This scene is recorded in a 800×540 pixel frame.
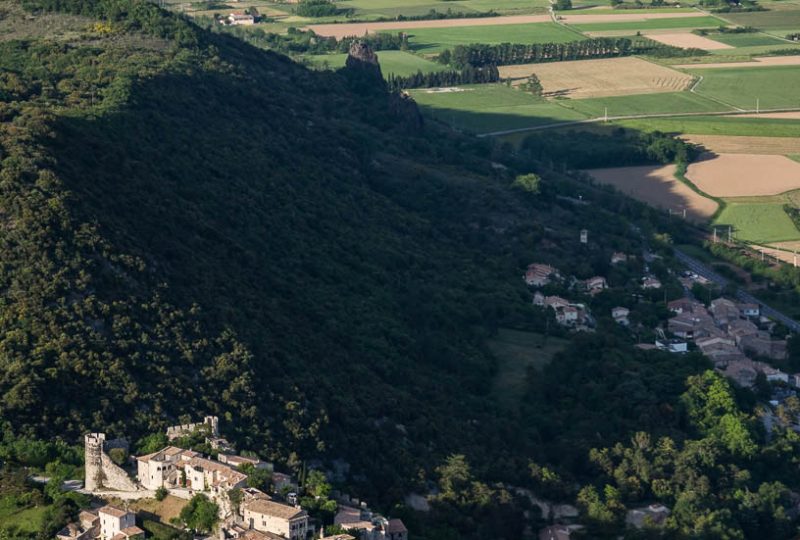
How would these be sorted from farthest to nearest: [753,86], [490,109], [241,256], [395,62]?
[395,62] < [753,86] < [490,109] < [241,256]

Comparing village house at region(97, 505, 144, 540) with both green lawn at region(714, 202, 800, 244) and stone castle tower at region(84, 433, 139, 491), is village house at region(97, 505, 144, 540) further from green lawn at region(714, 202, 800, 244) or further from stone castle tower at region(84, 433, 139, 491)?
green lawn at region(714, 202, 800, 244)

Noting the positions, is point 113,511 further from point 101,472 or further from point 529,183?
point 529,183

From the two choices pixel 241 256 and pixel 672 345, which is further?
pixel 672 345

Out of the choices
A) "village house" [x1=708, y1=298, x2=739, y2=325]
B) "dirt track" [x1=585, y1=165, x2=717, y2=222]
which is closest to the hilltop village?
"village house" [x1=708, y1=298, x2=739, y2=325]

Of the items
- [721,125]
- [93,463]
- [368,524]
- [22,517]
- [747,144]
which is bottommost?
[747,144]

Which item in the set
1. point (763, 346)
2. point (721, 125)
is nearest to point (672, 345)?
point (763, 346)

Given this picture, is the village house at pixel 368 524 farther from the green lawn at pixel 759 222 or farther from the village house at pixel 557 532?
the green lawn at pixel 759 222

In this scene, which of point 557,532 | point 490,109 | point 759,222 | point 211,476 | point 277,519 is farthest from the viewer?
point 490,109

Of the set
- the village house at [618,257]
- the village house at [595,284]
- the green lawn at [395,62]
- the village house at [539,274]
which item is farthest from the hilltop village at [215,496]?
the green lawn at [395,62]
